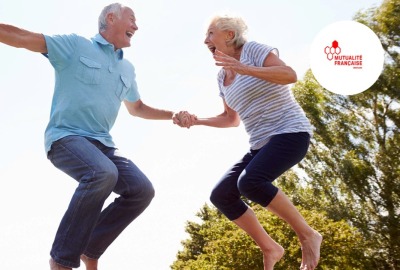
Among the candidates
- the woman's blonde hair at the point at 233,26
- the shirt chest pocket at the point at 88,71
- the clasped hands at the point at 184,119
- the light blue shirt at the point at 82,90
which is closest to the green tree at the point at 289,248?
the clasped hands at the point at 184,119

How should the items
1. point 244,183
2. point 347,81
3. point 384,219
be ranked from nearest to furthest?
point 244,183
point 347,81
point 384,219

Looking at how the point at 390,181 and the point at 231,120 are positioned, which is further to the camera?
the point at 390,181

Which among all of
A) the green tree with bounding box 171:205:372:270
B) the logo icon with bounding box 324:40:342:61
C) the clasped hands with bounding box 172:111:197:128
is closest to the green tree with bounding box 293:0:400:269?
the green tree with bounding box 171:205:372:270

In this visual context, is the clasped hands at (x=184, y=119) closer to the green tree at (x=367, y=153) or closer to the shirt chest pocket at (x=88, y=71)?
the shirt chest pocket at (x=88, y=71)

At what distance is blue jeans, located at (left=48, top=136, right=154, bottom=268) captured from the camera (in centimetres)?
357

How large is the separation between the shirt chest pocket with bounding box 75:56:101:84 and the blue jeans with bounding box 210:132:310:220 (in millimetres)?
1334

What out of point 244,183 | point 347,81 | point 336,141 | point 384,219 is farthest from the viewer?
point 336,141

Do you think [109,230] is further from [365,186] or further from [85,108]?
[365,186]

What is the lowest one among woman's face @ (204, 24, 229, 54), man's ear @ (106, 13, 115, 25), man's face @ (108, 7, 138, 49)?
woman's face @ (204, 24, 229, 54)

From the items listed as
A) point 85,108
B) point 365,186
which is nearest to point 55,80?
point 85,108

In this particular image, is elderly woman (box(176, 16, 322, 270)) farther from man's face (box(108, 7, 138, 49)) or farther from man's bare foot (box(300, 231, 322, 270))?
man's face (box(108, 7, 138, 49))

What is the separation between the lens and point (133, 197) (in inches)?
167

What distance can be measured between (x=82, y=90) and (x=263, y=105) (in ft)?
4.83

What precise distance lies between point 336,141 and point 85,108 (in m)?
21.8
